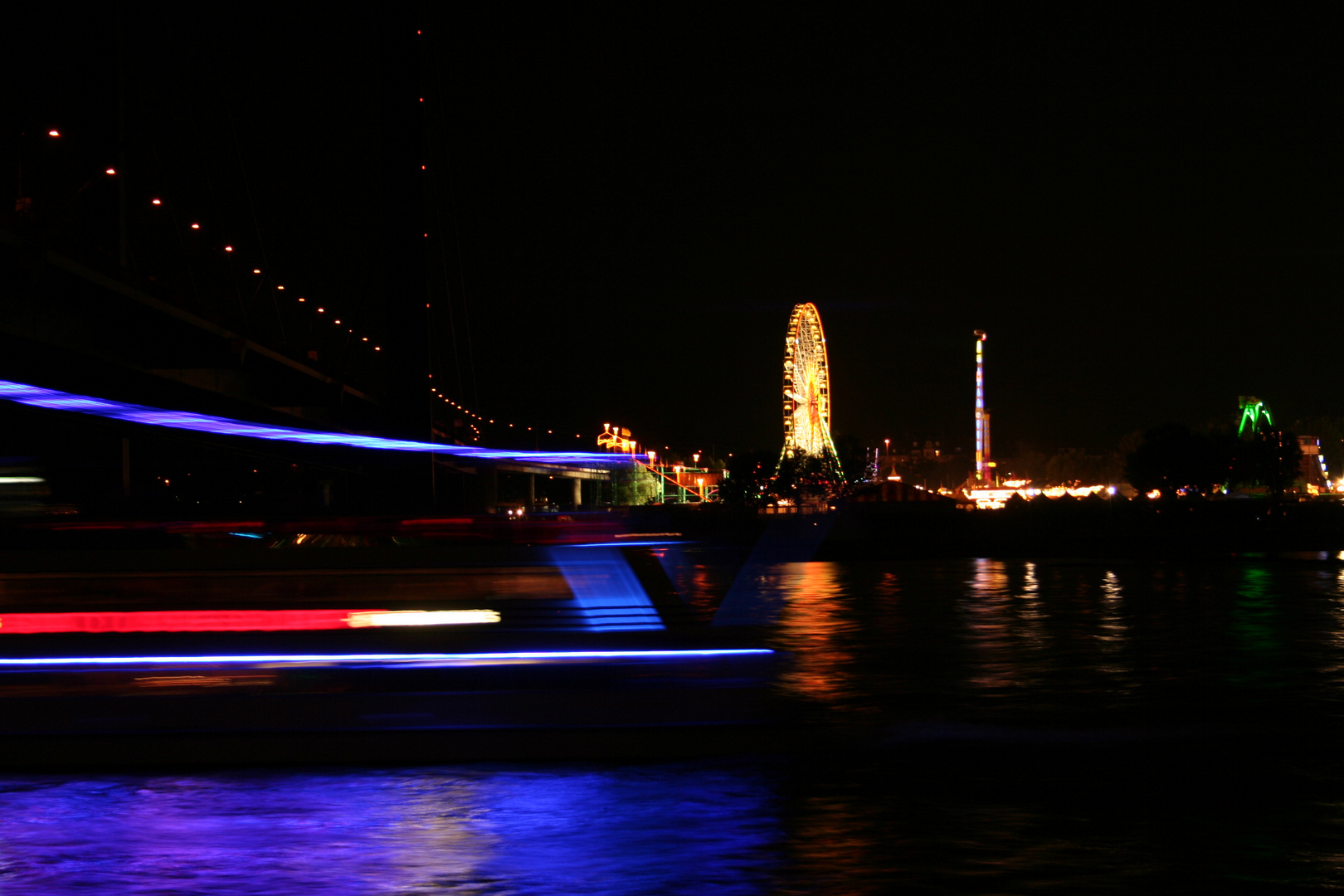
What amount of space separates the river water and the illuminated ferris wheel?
2436 inches

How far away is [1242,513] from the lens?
140 ft

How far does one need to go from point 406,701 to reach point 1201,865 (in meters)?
3.88

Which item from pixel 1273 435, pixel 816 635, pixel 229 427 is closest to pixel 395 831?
pixel 229 427

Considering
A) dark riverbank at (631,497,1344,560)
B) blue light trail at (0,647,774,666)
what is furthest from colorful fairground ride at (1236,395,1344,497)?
blue light trail at (0,647,774,666)

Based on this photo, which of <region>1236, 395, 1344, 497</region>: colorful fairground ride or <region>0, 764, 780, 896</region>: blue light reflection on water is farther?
<region>1236, 395, 1344, 497</region>: colorful fairground ride

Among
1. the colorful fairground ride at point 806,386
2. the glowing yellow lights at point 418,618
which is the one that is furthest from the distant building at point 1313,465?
the glowing yellow lights at point 418,618

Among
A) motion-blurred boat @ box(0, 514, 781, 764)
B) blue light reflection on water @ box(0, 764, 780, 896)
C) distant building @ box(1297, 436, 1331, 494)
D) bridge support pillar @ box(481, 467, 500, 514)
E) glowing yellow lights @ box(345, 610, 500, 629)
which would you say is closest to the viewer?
blue light reflection on water @ box(0, 764, 780, 896)

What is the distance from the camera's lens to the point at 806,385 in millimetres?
74938

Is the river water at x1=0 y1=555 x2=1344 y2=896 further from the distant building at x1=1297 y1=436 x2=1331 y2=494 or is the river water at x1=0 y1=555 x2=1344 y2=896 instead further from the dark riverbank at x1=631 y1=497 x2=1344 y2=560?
the distant building at x1=1297 y1=436 x2=1331 y2=494

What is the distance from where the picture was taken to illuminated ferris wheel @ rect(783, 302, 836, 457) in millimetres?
71688

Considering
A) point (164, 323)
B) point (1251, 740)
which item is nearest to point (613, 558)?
point (1251, 740)

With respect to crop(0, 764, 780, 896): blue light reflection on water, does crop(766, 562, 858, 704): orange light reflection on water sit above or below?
below

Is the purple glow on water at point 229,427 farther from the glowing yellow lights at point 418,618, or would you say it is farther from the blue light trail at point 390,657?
the blue light trail at point 390,657

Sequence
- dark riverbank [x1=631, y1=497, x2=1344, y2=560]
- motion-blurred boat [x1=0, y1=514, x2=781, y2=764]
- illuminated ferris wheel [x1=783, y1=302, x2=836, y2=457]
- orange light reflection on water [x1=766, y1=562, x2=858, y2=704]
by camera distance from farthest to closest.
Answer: illuminated ferris wheel [x1=783, y1=302, x2=836, y2=457], dark riverbank [x1=631, y1=497, x2=1344, y2=560], orange light reflection on water [x1=766, y1=562, x2=858, y2=704], motion-blurred boat [x1=0, y1=514, x2=781, y2=764]
